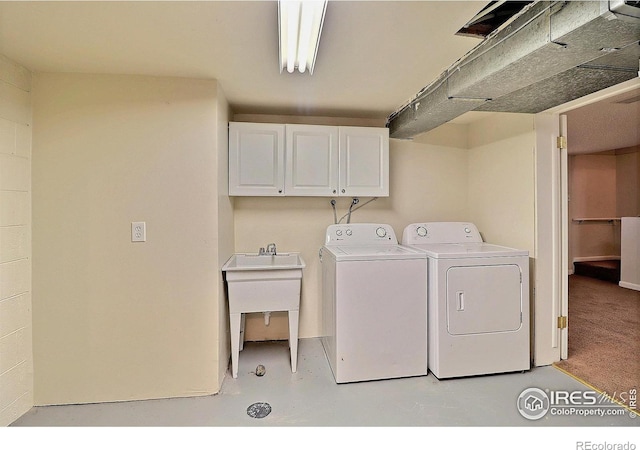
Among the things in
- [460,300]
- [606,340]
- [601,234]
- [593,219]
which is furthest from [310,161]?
[601,234]

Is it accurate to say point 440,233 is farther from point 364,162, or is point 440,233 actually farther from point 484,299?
point 364,162

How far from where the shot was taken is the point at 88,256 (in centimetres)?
210

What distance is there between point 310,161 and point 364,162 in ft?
1.63

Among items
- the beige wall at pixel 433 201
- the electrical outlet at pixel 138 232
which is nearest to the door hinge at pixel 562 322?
the beige wall at pixel 433 201

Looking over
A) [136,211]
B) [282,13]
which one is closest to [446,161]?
[282,13]

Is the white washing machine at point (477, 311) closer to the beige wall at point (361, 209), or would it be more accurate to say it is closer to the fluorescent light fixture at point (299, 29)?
the beige wall at point (361, 209)

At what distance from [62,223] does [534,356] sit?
11.8ft

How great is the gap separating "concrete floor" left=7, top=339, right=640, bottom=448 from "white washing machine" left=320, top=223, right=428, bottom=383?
0.43 feet

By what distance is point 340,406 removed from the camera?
6.73ft

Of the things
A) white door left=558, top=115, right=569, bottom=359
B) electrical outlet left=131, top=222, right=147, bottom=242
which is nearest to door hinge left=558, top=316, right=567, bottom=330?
white door left=558, top=115, right=569, bottom=359

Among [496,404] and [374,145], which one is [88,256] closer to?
Answer: [374,145]

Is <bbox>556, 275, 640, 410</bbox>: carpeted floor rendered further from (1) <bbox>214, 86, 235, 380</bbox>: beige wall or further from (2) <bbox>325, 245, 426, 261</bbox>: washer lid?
(1) <bbox>214, 86, 235, 380</bbox>: beige wall

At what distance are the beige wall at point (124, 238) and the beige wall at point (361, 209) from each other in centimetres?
85

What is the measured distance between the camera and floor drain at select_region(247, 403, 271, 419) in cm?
196
